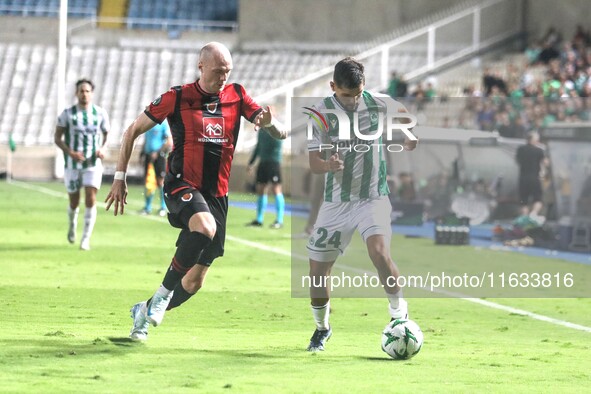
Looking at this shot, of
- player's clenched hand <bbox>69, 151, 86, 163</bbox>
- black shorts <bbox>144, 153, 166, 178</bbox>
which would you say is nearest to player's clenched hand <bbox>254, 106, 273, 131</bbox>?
player's clenched hand <bbox>69, 151, 86, 163</bbox>

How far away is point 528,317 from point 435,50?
2657 cm

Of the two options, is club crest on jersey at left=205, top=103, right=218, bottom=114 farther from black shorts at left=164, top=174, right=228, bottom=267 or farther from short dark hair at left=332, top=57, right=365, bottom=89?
short dark hair at left=332, top=57, right=365, bottom=89

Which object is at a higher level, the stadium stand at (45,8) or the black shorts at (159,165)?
→ the stadium stand at (45,8)

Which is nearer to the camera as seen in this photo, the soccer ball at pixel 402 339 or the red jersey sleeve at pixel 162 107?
the soccer ball at pixel 402 339

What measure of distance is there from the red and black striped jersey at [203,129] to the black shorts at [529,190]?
12.7 meters

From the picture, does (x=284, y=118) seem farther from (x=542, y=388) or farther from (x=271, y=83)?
(x=542, y=388)

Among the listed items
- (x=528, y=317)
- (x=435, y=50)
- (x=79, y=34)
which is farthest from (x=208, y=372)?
(x=79, y=34)

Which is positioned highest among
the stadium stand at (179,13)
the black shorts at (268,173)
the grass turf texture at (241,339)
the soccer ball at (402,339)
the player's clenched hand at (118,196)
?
the stadium stand at (179,13)

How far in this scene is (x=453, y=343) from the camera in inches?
380

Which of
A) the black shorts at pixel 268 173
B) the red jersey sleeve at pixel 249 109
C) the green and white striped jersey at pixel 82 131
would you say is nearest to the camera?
the red jersey sleeve at pixel 249 109

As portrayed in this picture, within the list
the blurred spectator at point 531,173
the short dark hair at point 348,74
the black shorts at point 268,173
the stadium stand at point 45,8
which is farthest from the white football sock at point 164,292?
the stadium stand at point 45,8

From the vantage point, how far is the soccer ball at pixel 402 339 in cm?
850

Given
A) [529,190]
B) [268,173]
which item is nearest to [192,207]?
[268,173]

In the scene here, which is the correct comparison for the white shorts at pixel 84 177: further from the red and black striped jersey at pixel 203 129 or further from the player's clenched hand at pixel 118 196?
the player's clenched hand at pixel 118 196
